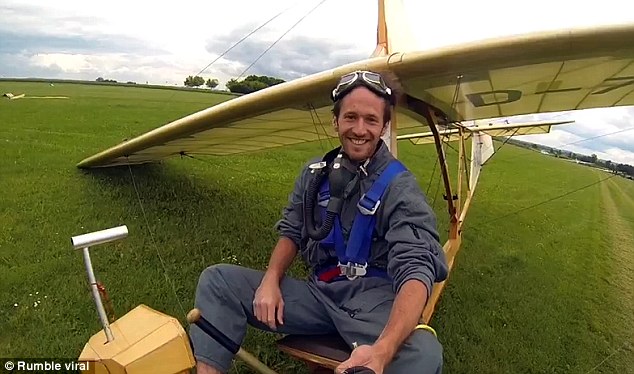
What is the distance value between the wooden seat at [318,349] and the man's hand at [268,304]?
0.42 feet

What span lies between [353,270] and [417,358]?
1.76ft

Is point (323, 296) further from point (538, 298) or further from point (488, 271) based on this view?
point (488, 271)

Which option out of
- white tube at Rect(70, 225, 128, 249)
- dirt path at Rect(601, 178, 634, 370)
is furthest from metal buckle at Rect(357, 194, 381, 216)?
dirt path at Rect(601, 178, 634, 370)

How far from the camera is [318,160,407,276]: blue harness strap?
2387mm

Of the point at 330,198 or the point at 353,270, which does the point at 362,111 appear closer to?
the point at 330,198

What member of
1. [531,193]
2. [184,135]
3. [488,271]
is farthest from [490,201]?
[184,135]

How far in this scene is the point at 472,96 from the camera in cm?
419

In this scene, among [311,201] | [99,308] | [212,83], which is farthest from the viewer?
[212,83]

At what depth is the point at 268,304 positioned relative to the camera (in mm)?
2412

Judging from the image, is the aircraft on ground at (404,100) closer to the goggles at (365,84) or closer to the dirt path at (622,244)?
the goggles at (365,84)

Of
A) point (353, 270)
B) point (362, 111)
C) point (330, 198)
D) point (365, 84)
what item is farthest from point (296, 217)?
point (365, 84)

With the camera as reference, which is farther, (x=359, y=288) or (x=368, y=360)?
(x=359, y=288)

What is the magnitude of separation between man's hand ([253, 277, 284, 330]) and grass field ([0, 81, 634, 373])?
1.25 m

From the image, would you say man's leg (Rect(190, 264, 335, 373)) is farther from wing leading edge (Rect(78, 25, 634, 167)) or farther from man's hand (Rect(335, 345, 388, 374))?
wing leading edge (Rect(78, 25, 634, 167))
